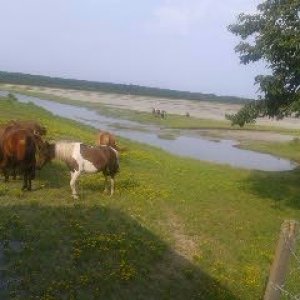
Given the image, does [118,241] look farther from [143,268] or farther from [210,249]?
[210,249]

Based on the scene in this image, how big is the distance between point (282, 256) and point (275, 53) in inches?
543

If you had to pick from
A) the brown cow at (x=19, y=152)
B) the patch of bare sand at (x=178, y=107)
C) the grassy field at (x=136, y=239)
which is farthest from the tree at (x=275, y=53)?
the patch of bare sand at (x=178, y=107)

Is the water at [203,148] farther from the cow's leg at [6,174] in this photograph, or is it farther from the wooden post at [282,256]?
the wooden post at [282,256]

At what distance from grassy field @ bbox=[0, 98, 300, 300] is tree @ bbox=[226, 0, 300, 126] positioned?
456 cm

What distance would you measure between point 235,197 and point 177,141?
29003 mm

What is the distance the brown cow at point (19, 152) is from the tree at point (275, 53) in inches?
412

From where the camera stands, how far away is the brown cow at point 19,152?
17859 mm

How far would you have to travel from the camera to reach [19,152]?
1792 cm

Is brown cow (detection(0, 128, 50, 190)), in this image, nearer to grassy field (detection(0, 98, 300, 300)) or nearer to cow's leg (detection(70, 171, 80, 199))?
grassy field (detection(0, 98, 300, 300))

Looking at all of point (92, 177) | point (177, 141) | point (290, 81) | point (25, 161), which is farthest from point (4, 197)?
point (177, 141)

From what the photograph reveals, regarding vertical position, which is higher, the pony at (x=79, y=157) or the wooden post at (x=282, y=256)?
the wooden post at (x=282, y=256)

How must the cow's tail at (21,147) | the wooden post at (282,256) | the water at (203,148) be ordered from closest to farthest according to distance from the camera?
the wooden post at (282,256) < the cow's tail at (21,147) < the water at (203,148)

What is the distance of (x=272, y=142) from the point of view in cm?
5578

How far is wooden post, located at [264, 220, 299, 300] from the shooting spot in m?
8.18
